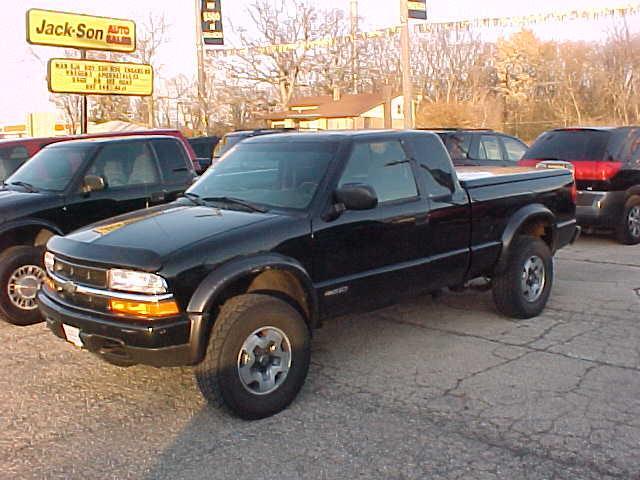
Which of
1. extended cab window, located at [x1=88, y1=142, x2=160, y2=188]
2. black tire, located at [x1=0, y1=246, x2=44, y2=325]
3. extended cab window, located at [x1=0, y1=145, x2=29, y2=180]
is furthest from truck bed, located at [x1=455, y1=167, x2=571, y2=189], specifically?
extended cab window, located at [x1=0, y1=145, x2=29, y2=180]

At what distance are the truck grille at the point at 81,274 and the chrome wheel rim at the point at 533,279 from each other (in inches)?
156

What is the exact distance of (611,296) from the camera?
24.2 ft

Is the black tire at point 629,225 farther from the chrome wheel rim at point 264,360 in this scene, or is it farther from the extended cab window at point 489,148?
the chrome wheel rim at point 264,360

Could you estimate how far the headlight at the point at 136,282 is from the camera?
4102mm

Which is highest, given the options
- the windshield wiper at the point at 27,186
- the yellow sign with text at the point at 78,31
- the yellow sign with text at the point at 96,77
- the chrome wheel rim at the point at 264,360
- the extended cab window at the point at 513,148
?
the yellow sign with text at the point at 78,31

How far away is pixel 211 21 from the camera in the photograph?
91.1 ft

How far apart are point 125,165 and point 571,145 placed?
6.87 metres

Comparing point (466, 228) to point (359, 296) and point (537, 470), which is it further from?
point (537, 470)

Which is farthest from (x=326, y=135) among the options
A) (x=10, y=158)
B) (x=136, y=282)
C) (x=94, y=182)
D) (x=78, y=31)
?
(x=78, y=31)

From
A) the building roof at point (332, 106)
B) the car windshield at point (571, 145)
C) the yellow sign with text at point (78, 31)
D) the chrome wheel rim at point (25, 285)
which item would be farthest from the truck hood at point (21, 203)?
the building roof at point (332, 106)

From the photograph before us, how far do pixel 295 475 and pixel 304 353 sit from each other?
1.08 meters

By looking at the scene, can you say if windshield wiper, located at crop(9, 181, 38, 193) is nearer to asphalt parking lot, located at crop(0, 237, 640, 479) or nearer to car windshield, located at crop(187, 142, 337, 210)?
asphalt parking lot, located at crop(0, 237, 640, 479)

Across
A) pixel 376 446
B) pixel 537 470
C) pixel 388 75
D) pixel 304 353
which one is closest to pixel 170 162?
pixel 304 353

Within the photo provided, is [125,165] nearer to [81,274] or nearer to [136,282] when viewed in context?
[81,274]
